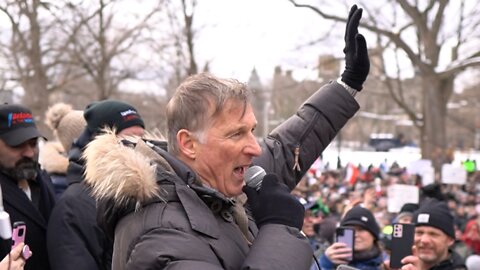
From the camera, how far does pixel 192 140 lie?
2119mm

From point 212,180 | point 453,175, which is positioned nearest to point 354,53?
point 212,180

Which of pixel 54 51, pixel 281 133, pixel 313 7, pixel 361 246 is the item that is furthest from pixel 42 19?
pixel 281 133

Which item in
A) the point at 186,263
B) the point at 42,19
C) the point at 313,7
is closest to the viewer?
the point at 186,263

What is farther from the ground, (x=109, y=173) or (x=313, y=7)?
(x=313, y=7)

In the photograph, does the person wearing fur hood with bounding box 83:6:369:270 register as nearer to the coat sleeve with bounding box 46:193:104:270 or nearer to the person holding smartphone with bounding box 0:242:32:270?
the person holding smartphone with bounding box 0:242:32:270

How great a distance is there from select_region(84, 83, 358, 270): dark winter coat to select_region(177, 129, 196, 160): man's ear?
0.05 metres

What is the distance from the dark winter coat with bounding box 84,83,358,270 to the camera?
187cm

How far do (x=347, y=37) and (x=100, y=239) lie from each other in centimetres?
164

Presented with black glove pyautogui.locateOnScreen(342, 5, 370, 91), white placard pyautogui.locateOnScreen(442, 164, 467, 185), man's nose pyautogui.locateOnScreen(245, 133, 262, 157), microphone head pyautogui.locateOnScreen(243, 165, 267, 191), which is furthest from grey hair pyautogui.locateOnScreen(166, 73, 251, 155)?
white placard pyautogui.locateOnScreen(442, 164, 467, 185)

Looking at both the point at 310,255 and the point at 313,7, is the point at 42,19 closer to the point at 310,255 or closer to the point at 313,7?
the point at 313,7

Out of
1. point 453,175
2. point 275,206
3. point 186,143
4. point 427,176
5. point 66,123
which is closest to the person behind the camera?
point 275,206

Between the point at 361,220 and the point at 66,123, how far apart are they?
2248mm

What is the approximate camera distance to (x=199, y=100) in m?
2.09

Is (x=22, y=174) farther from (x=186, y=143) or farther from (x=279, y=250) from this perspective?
(x=279, y=250)
